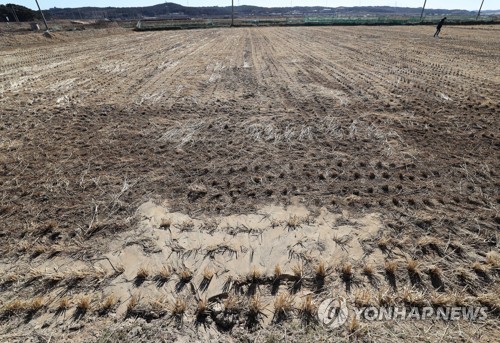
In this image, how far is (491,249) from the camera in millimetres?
3500

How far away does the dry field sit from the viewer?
2.83 m

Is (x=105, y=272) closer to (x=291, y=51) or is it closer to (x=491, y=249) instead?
(x=491, y=249)

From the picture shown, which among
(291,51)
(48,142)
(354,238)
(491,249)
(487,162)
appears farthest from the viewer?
(291,51)

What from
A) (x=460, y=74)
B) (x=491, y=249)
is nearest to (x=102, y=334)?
(x=491, y=249)

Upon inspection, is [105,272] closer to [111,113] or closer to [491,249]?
[491,249]

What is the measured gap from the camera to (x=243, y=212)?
4.28m

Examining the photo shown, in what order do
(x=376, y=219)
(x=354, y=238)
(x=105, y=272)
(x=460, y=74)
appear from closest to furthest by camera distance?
1. (x=105, y=272)
2. (x=354, y=238)
3. (x=376, y=219)
4. (x=460, y=74)

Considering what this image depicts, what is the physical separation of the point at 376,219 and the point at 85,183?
16.8ft

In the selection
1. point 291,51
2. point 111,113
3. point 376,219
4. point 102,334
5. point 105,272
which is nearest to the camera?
point 102,334

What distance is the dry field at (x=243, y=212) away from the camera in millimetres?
2834

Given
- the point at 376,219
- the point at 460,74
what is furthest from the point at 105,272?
the point at 460,74

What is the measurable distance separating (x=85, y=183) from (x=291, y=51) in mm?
15787

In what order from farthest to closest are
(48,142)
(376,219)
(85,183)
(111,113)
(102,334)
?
(111,113) → (48,142) → (85,183) → (376,219) → (102,334)

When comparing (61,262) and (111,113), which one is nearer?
(61,262)
